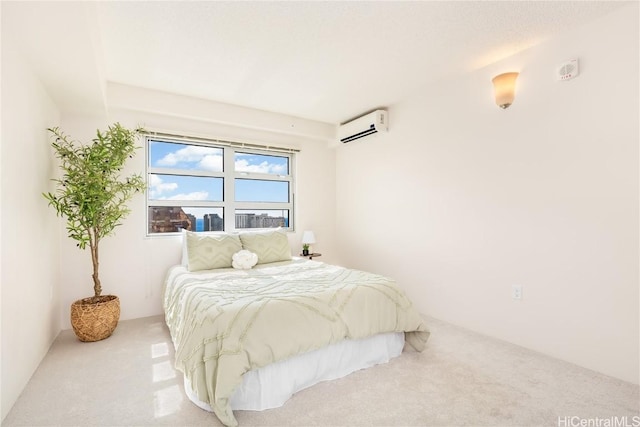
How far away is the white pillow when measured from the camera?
309cm

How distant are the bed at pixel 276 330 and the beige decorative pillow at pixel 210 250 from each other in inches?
7.6

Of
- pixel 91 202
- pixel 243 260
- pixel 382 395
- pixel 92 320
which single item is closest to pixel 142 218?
pixel 91 202

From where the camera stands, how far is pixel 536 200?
2471 millimetres

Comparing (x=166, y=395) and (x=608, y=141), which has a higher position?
(x=608, y=141)

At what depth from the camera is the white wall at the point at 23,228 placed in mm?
1778

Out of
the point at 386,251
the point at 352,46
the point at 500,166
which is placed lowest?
the point at 386,251

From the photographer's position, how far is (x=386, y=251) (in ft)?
12.7

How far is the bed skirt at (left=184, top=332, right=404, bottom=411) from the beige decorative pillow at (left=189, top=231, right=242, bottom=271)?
4.43 feet

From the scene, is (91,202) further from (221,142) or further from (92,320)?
(221,142)

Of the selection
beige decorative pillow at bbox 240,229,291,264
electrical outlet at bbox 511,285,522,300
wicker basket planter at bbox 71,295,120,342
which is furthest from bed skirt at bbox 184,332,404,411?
beige decorative pillow at bbox 240,229,291,264

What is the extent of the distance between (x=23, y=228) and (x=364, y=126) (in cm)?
335

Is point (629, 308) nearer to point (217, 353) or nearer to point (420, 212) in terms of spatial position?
point (420, 212)

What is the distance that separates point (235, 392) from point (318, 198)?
315 centimetres

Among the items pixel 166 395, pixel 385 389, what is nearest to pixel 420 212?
pixel 385 389
